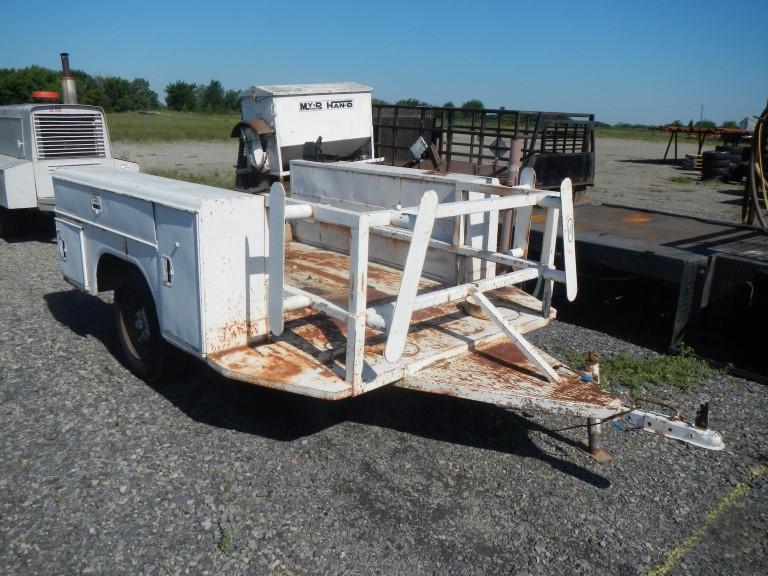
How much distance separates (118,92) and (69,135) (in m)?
86.4

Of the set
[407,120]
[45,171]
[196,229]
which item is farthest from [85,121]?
[196,229]

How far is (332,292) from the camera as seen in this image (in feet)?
15.3

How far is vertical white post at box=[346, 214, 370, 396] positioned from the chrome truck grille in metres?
8.01

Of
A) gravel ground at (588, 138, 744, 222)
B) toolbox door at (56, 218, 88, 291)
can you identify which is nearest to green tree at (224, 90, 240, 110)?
gravel ground at (588, 138, 744, 222)

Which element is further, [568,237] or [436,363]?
[568,237]

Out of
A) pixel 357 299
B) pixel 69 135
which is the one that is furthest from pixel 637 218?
pixel 69 135

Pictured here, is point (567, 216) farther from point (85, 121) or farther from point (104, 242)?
point (85, 121)

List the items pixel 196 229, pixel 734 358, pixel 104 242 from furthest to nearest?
1. pixel 734 358
2. pixel 104 242
3. pixel 196 229

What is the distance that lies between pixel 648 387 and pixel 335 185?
3052 millimetres

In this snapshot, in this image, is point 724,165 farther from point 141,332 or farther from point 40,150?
point 141,332

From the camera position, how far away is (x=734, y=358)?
17.4 feet

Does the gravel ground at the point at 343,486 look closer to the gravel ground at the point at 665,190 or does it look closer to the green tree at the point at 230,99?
the gravel ground at the point at 665,190

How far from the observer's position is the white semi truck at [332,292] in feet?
10.8

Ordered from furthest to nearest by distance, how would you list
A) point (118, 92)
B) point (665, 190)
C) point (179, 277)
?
point (118, 92) < point (665, 190) < point (179, 277)
